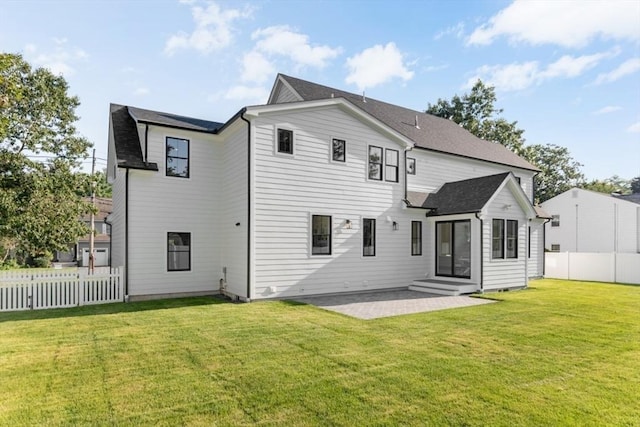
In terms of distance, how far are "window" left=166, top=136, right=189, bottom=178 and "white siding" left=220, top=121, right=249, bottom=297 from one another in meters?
1.28

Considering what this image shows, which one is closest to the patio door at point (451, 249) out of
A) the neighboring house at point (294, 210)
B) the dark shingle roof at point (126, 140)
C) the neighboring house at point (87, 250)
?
the neighboring house at point (294, 210)

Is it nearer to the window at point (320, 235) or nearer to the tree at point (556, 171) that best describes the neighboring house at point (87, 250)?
the window at point (320, 235)

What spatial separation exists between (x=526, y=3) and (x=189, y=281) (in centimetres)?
1422

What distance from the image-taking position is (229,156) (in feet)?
40.5

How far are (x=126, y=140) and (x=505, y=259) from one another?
14620 mm

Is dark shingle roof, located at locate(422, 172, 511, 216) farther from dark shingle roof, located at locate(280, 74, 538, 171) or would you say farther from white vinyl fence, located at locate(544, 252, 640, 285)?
white vinyl fence, located at locate(544, 252, 640, 285)

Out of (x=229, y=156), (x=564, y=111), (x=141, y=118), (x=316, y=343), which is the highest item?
(x=564, y=111)

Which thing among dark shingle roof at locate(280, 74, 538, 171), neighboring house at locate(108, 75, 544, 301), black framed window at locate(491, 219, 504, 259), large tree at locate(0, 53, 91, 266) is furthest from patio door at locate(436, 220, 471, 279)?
large tree at locate(0, 53, 91, 266)

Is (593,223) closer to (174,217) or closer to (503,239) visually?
(503,239)

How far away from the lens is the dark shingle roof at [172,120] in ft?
38.1

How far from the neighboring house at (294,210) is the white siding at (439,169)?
0.50 m

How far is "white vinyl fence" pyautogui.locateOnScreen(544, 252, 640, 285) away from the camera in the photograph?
17.7m

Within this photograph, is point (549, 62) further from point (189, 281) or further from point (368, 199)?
point (189, 281)

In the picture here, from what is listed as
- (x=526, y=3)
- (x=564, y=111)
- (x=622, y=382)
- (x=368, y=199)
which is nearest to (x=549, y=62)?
(x=564, y=111)
